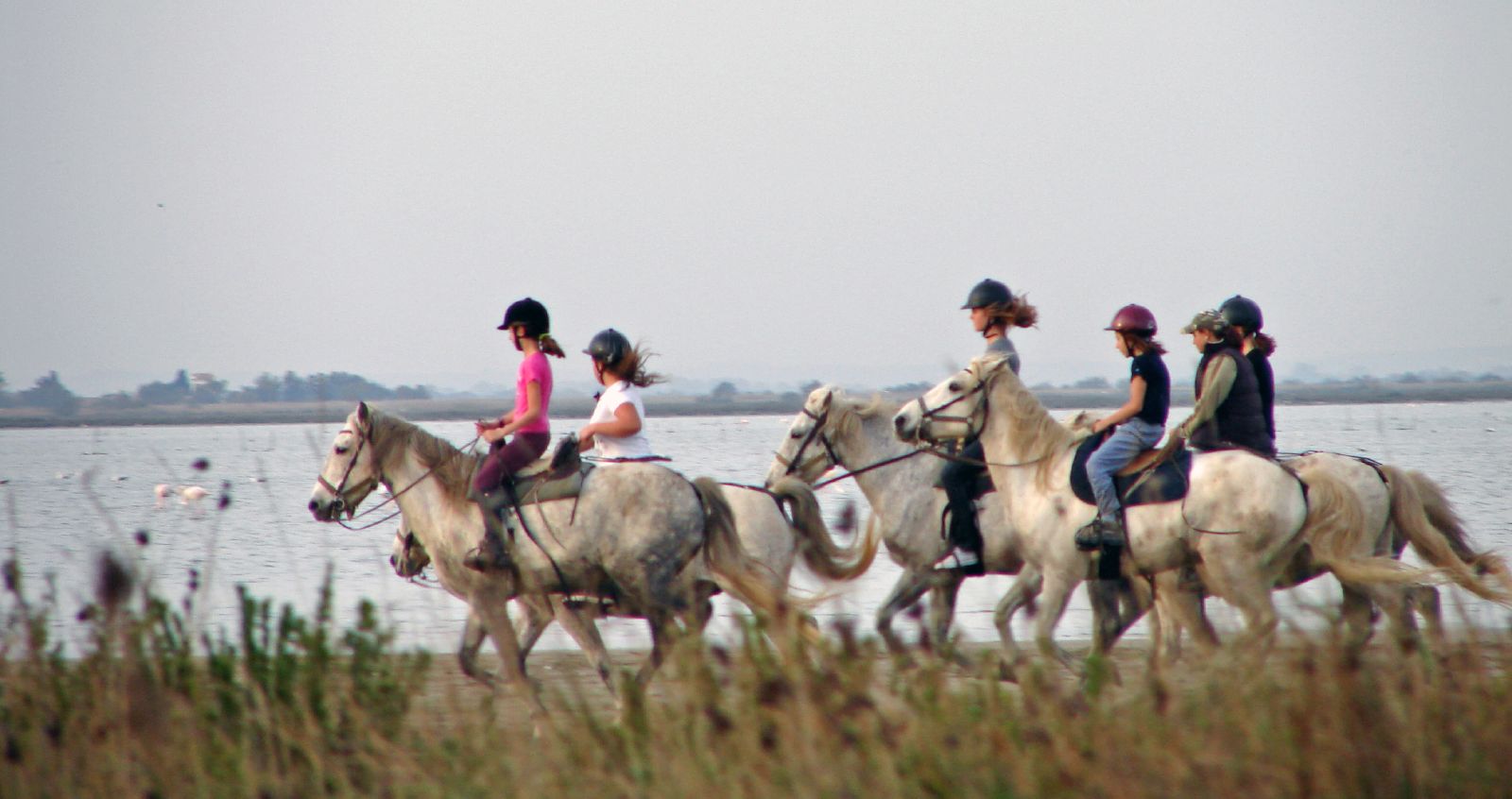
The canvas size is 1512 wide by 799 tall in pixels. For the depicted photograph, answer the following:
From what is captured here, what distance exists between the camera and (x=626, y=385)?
9031 millimetres

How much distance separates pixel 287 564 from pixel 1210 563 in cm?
1236

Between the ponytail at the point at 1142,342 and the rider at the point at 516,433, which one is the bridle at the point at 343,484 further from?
the ponytail at the point at 1142,342

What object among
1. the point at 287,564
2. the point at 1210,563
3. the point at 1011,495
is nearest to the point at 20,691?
the point at 1011,495

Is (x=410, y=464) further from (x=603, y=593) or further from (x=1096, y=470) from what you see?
(x=1096, y=470)

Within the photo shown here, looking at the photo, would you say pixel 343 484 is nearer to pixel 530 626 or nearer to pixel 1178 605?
pixel 530 626

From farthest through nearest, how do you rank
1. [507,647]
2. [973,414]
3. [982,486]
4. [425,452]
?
[982,486], [973,414], [425,452], [507,647]

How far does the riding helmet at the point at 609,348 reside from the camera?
29.4 feet

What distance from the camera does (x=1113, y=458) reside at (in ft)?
27.6

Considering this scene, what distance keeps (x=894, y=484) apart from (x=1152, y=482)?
177 cm

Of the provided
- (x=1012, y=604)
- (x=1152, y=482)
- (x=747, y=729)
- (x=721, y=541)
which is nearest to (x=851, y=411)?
(x=1012, y=604)

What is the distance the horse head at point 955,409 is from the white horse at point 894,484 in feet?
1.21

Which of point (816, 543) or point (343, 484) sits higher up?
point (343, 484)

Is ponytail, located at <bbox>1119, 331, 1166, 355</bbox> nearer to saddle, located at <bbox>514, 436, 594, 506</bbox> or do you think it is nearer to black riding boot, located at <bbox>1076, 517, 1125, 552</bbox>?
black riding boot, located at <bbox>1076, 517, 1125, 552</bbox>

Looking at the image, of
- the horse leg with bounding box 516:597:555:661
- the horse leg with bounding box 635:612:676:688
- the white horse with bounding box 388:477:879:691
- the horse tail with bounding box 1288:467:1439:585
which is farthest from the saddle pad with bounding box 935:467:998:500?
the horse leg with bounding box 516:597:555:661
